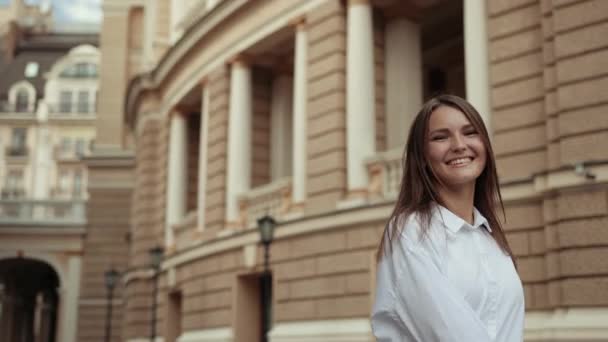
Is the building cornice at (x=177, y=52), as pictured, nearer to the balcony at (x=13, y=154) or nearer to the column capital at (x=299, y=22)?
the column capital at (x=299, y=22)

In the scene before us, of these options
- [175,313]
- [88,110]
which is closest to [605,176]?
[175,313]

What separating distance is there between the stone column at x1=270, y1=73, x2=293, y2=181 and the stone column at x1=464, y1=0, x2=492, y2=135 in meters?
7.14

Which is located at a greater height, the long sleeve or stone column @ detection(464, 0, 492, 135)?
stone column @ detection(464, 0, 492, 135)

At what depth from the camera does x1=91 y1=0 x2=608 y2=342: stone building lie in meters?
10.8

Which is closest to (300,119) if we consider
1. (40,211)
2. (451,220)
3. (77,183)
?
(451,220)

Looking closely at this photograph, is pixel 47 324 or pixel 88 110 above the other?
pixel 88 110

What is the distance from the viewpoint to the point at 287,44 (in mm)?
18172

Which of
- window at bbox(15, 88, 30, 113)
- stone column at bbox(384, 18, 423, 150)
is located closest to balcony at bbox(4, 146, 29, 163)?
window at bbox(15, 88, 30, 113)

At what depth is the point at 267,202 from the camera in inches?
677

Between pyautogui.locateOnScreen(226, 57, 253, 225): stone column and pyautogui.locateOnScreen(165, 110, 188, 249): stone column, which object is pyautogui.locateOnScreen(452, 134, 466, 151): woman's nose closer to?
pyautogui.locateOnScreen(226, 57, 253, 225): stone column

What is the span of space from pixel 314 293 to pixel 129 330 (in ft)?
35.4

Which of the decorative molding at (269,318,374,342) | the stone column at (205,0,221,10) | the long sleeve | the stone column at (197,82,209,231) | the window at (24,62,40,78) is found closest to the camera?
the long sleeve

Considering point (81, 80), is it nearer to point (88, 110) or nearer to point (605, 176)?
point (88, 110)

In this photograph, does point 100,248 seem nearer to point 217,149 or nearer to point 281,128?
point 217,149
